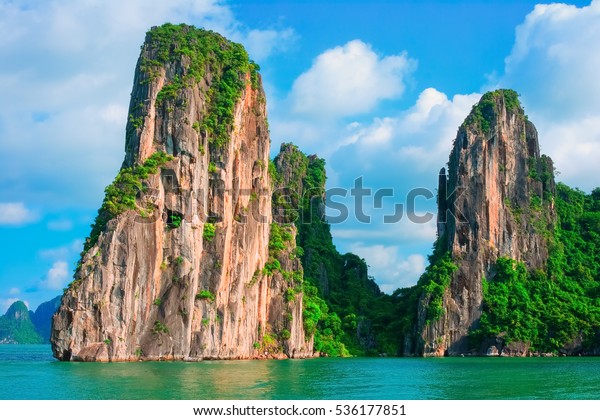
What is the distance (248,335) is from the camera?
215ft

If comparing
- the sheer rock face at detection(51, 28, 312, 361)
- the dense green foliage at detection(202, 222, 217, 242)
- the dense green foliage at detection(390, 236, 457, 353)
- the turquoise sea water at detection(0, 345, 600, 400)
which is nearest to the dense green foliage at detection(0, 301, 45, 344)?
the dense green foliage at detection(390, 236, 457, 353)

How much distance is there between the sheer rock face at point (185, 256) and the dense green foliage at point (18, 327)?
130 metres

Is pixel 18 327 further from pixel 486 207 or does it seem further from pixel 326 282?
pixel 486 207

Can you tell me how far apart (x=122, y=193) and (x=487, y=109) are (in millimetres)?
48240

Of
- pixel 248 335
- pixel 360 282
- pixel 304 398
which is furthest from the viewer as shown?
pixel 360 282

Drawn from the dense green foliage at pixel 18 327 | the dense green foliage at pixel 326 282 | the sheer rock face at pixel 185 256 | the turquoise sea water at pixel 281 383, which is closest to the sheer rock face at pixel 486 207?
the dense green foliage at pixel 326 282

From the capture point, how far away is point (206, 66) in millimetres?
68000

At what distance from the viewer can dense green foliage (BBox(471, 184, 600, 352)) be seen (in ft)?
250

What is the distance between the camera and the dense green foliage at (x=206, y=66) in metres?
63.8

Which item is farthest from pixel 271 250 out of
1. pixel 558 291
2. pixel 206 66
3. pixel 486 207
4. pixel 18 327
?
pixel 18 327

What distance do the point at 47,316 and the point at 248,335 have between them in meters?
146

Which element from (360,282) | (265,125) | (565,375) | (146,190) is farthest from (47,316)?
(565,375)

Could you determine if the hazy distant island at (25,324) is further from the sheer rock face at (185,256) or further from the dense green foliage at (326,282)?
the sheer rock face at (185,256)
